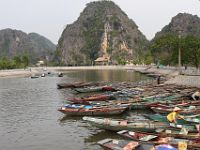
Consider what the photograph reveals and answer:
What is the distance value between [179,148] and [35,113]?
2383 centimetres

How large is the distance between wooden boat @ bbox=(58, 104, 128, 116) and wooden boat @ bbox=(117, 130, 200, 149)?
954 cm

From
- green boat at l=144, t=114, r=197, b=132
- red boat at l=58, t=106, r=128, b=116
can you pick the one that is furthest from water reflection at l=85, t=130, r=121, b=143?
red boat at l=58, t=106, r=128, b=116

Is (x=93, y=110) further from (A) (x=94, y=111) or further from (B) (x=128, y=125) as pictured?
(B) (x=128, y=125)

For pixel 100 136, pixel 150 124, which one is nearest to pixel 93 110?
pixel 100 136

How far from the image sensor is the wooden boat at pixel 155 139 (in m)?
20.5

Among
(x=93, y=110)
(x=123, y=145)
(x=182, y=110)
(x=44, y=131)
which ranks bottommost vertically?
(x=44, y=131)

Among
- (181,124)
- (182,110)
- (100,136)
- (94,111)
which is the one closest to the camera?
(181,124)

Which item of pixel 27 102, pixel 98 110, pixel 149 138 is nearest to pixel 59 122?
pixel 98 110

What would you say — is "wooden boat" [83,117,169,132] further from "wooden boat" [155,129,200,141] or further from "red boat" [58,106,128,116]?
"red boat" [58,106,128,116]

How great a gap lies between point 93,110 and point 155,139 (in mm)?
12838

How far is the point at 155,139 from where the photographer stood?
73.8 feet

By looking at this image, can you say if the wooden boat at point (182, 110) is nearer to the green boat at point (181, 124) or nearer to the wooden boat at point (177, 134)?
the green boat at point (181, 124)

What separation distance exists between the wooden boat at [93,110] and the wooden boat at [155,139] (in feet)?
31.3

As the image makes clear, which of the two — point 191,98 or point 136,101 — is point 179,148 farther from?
point 191,98
